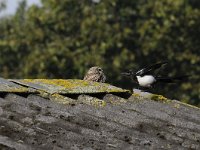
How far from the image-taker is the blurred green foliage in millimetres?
27719

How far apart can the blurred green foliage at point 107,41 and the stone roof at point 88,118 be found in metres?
21.5

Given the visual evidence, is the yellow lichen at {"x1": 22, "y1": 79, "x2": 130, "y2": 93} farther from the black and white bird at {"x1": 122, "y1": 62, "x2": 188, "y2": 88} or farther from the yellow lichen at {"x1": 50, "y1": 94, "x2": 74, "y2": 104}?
the black and white bird at {"x1": 122, "y1": 62, "x2": 188, "y2": 88}

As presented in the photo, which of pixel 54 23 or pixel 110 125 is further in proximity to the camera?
pixel 54 23

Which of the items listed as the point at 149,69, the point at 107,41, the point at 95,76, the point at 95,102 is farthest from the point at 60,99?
the point at 107,41

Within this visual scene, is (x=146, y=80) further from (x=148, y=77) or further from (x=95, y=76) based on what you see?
(x=95, y=76)

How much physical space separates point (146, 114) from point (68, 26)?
1010 inches

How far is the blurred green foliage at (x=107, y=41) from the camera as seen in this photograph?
27719 millimetres

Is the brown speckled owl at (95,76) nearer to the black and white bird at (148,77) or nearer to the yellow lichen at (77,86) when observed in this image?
the yellow lichen at (77,86)

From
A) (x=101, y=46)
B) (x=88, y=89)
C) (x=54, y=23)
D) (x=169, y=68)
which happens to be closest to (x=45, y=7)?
(x=54, y=23)

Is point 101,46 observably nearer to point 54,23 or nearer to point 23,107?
point 54,23

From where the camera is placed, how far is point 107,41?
28.4m

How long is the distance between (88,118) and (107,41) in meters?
24.0

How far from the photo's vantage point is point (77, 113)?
14.9 ft

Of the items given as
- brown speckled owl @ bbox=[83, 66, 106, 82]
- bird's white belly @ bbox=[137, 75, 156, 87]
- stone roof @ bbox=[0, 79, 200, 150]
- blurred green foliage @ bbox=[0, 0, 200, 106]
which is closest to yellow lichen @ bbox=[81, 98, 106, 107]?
stone roof @ bbox=[0, 79, 200, 150]
